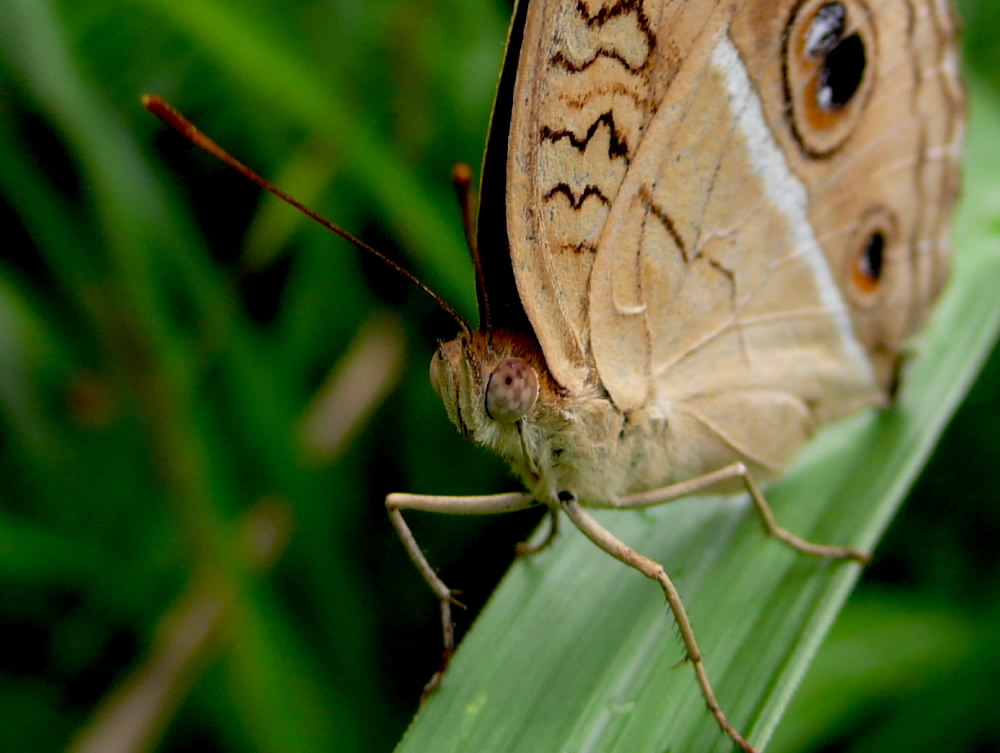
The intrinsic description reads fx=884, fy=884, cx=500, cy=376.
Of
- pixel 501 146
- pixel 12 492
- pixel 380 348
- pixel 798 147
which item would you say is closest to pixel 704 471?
pixel 798 147

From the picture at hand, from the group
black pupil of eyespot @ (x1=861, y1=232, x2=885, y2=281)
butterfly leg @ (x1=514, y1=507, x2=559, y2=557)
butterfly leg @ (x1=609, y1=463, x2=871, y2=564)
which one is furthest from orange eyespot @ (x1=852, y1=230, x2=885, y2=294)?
butterfly leg @ (x1=514, y1=507, x2=559, y2=557)

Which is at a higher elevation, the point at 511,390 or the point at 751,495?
the point at 751,495

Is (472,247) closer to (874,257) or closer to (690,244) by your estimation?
(690,244)

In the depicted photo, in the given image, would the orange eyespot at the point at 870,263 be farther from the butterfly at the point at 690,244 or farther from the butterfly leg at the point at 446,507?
the butterfly leg at the point at 446,507

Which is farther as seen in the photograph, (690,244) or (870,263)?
(870,263)

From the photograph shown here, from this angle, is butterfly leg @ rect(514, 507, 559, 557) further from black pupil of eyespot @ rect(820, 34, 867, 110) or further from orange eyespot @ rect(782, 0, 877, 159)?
black pupil of eyespot @ rect(820, 34, 867, 110)

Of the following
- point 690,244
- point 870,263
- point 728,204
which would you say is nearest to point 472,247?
point 690,244
